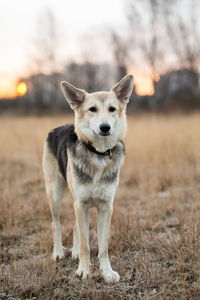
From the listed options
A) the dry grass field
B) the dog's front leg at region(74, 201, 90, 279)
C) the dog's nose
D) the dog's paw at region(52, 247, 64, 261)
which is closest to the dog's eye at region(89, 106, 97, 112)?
the dog's nose

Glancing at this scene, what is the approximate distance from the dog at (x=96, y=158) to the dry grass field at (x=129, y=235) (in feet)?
0.82

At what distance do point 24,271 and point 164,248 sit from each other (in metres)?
1.44

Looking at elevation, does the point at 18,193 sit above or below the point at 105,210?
below

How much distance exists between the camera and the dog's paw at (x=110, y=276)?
2.86 metres

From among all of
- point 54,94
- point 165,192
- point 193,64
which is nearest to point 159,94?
point 193,64

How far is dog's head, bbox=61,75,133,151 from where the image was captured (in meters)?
3.06

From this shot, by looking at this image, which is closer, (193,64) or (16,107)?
(193,64)

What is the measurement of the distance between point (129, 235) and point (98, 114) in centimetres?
150

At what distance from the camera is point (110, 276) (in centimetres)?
288

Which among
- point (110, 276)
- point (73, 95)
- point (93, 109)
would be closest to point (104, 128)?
point (93, 109)

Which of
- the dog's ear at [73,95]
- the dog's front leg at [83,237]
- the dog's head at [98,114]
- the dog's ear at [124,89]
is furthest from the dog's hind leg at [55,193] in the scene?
the dog's ear at [124,89]

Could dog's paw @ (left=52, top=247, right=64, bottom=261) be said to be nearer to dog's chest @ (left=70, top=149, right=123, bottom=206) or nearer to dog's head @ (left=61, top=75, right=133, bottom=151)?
dog's chest @ (left=70, top=149, right=123, bottom=206)

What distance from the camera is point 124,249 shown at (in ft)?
11.4

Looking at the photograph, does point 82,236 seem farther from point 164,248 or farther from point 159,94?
point 159,94
